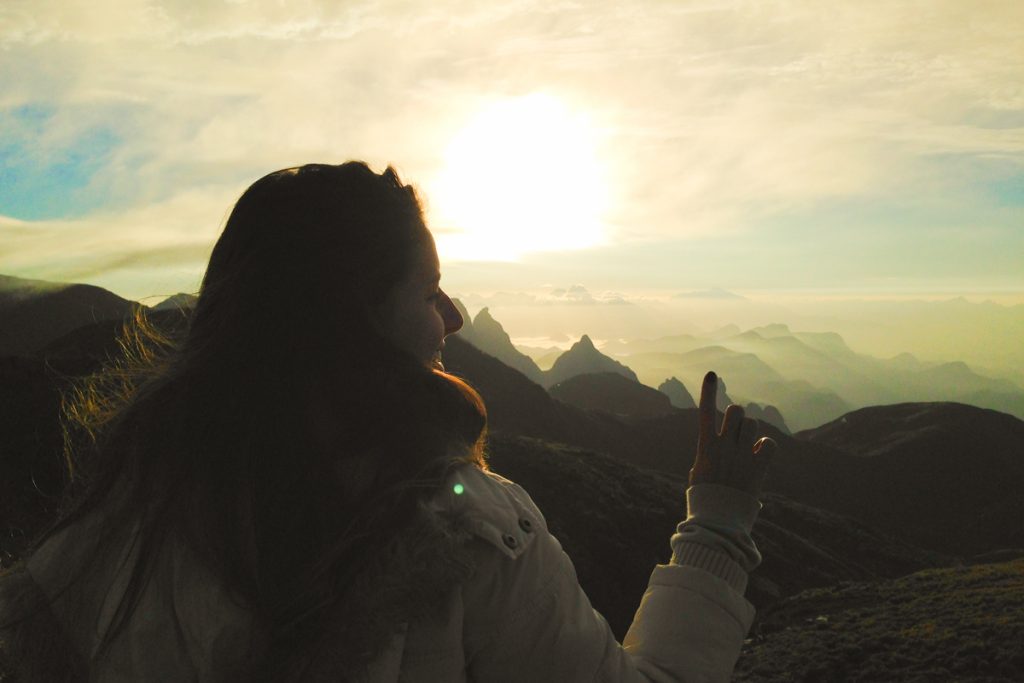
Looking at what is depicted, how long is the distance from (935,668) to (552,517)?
21407mm

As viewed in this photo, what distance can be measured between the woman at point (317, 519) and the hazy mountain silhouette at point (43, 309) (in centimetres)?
9804

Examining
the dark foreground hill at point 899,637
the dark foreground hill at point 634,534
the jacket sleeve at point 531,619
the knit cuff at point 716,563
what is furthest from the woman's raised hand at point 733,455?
the dark foreground hill at point 634,534

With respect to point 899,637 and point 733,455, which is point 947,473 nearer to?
point 899,637

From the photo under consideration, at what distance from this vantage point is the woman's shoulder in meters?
1.49

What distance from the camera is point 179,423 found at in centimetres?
164

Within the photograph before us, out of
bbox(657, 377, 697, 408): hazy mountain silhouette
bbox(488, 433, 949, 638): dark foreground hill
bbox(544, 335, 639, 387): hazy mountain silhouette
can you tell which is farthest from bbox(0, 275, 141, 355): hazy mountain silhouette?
bbox(657, 377, 697, 408): hazy mountain silhouette

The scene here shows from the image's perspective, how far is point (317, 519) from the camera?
1.51 metres

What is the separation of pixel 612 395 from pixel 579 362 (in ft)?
236

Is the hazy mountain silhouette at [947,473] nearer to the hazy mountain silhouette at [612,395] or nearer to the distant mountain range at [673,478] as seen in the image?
the distant mountain range at [673,478]

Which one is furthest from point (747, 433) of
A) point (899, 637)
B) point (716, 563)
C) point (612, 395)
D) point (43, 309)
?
point (43, 309)

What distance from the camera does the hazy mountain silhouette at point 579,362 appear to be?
605 feet

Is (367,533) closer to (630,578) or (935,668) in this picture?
(935,668)

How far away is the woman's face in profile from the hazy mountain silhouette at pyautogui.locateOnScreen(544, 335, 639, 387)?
180567 mm

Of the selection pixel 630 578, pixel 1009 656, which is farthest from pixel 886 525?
pixel 1009 656
